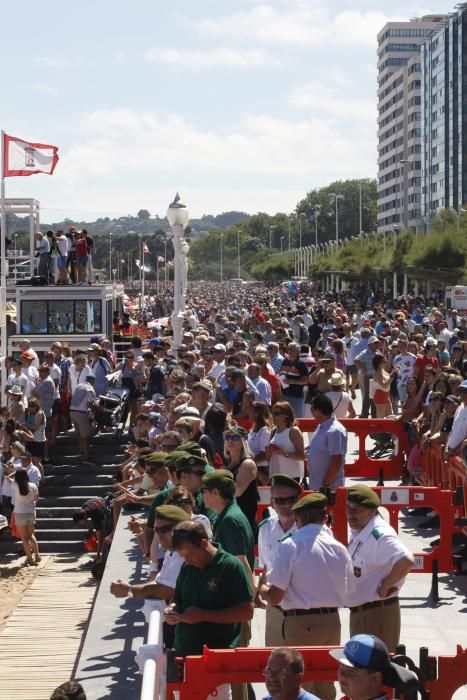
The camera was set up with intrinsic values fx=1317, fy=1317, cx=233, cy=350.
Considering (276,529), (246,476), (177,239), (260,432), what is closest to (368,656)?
(276,529)

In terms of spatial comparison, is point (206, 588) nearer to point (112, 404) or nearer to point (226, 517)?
point (226, 517)

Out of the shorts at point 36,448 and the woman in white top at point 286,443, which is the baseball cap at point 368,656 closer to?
the woman in white top at point 286,443

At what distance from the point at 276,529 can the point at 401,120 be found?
178291 millimetres

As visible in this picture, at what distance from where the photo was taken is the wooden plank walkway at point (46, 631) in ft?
45.7

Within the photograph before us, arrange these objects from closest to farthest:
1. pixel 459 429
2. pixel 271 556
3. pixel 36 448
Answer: pixel 271 556 → pixel 459 429 → pixel 36 448

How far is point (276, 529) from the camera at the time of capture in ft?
25.4

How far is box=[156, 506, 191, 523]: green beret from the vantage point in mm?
7246

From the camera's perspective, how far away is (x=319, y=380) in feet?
56.5

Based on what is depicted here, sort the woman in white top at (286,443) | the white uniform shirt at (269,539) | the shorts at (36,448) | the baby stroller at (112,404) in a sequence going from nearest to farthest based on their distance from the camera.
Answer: the white uniform shirt at (269,539), the woman in white top at (286,443), the shorts at (36,448), the baby stroller at (112,404)

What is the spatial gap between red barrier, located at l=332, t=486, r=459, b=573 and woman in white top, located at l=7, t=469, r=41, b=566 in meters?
8.46

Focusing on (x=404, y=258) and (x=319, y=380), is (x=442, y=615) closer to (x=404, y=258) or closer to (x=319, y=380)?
(x=319, y=380)

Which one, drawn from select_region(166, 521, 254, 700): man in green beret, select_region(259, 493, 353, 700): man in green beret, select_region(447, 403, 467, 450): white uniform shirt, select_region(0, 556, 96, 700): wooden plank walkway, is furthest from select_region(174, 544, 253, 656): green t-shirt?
select_region(0, 556, 96, 700): wooden plank walkway

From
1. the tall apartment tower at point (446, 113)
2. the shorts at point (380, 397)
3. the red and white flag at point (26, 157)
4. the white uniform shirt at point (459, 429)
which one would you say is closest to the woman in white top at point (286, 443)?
the white uniform shirt at point (459, 429)

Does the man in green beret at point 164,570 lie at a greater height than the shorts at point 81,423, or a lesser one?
greater
